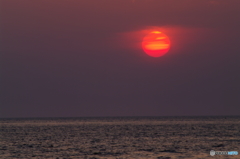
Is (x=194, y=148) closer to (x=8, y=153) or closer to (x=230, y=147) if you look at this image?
(x=230, y=147)

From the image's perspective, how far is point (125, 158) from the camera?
49375 millimetres

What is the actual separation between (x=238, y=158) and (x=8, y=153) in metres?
29.5

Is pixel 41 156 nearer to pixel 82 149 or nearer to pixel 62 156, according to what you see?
pixel 62 156

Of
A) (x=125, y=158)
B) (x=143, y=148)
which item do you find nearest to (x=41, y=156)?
(x=125, y=158)

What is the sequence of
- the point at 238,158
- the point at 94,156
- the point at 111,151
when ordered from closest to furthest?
the point at 238,158 < the point at 94,156 < the point at 111,151

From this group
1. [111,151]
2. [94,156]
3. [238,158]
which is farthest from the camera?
[111,151]

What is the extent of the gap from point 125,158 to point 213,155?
1058 cm

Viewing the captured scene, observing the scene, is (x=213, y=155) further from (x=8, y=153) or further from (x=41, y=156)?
(x=8, y=153)

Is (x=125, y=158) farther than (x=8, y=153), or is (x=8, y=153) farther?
(x=8, y=153)

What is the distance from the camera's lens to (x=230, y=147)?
198ft

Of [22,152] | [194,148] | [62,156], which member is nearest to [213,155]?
[194,148]

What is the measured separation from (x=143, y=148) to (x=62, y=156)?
43.7ft

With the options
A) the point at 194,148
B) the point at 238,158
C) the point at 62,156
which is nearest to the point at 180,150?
the point at 194,148

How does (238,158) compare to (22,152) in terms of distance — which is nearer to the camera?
(238,158)
